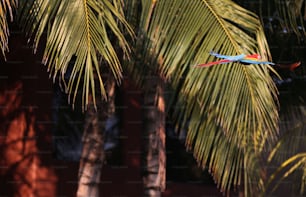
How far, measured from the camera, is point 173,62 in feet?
9.07

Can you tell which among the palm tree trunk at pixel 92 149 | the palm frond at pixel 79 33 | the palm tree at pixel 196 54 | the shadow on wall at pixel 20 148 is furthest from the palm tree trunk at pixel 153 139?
the shadow on wall at pixel 20 148

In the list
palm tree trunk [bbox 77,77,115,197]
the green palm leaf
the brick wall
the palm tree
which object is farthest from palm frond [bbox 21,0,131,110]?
Answer: the brick wall

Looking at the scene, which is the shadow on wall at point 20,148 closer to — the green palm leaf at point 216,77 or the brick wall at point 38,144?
the brick wall at point 38,144

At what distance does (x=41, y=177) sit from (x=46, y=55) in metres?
2.71

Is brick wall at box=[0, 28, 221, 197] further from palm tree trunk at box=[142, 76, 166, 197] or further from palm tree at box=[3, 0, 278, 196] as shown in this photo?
palm tree at box=[3, 0, 278, 196]

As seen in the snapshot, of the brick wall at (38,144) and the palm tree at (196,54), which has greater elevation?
the palm tree at (196,54)

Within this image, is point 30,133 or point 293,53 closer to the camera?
point 293,53

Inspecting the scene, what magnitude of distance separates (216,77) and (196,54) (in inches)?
4.4

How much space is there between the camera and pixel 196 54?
273 centimetres

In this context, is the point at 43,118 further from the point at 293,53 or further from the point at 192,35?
the point at 192,35

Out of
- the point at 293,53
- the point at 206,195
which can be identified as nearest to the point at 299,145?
the point at 293,53

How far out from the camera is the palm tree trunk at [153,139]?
3.56 m

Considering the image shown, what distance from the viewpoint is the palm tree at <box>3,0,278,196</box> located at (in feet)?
8.20

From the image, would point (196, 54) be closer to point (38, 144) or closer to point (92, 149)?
point (92, 149)
